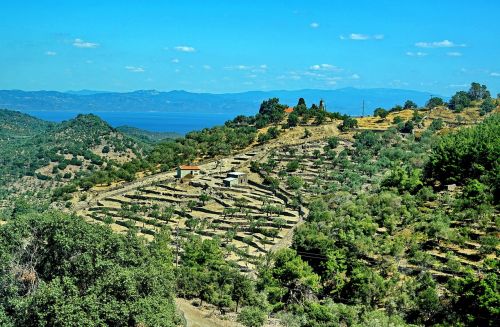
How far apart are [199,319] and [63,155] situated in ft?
323

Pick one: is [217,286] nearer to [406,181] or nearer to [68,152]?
[406,181]

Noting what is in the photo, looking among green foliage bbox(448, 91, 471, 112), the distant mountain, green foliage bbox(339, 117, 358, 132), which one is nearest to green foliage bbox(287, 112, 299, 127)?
green foliage bbox(339, 117, 358, 132)

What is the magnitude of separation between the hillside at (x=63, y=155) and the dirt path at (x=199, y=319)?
3187 inches

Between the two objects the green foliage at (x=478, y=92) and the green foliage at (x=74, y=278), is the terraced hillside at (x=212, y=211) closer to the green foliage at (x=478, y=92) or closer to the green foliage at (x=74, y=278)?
the green foliage at (x=74, y=278)

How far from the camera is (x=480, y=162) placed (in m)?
49.4

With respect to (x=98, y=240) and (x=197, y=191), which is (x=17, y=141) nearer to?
(x=197, y=191)

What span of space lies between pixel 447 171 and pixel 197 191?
27414 millimetres

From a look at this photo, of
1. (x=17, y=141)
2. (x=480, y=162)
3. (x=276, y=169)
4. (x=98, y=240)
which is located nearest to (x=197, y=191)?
(x=276, y=169)

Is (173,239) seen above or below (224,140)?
below

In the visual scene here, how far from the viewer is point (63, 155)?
391 ft

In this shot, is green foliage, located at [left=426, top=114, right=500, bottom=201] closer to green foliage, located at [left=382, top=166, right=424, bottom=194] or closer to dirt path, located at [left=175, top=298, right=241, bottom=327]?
green foliage, located at [left=382, top=166, right=424, bottom=194]

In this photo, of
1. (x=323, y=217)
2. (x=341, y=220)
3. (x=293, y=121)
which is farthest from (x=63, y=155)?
(x=341, y=220)

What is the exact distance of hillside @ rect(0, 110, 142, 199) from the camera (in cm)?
10819

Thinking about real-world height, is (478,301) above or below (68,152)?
below
